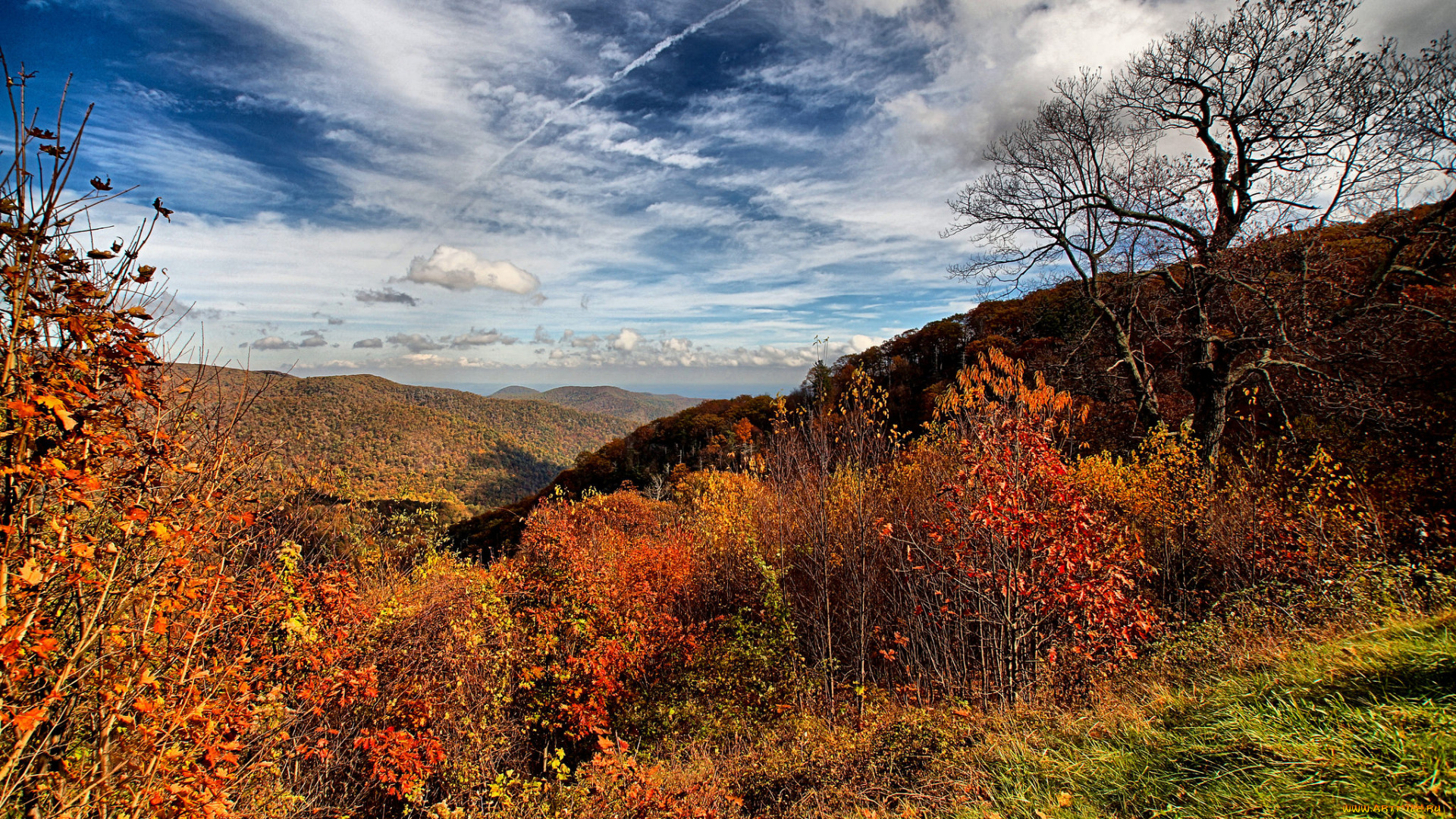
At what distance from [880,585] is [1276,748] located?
8.80 m

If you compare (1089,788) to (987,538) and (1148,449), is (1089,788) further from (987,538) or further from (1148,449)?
(1148,449)

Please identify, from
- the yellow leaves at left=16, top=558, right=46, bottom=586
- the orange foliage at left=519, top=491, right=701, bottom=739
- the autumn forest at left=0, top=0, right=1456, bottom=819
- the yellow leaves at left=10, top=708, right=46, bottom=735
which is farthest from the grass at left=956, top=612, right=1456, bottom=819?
the orange foliage at left=519, top=491, right=701, bottom=739

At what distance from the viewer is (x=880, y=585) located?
11.4 m

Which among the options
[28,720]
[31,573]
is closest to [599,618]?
[28,720]

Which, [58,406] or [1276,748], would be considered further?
[1276,748]

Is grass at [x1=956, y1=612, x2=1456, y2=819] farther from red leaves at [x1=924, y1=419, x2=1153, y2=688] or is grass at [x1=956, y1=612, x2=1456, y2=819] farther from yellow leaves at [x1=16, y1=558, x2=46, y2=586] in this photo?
yellow leaves at [x1=16, y1=558, x2=46, y2=586]

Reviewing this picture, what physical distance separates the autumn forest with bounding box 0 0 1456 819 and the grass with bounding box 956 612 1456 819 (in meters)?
0.03

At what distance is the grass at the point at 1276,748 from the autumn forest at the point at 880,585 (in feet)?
0.09

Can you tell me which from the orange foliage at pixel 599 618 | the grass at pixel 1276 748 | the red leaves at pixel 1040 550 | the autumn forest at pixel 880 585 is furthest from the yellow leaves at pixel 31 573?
the orange foliage at pixel 599 618

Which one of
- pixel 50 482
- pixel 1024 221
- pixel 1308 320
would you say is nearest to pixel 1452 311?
pixel 1308 320

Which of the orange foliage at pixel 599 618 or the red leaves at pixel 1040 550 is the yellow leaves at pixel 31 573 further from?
the orange foliage at pixel 599 618

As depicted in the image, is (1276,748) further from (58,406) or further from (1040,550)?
(58,406)

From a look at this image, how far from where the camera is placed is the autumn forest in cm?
309

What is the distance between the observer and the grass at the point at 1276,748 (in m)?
2.51
